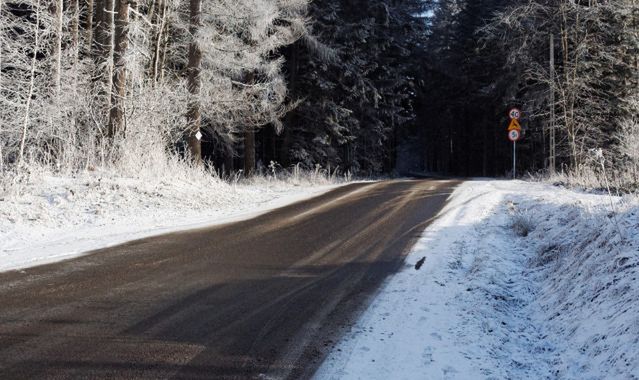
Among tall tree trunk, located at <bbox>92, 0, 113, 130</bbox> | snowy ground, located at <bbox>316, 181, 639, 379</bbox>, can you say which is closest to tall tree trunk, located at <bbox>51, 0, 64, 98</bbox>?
tall tree trunk, located at <bbox>92, 0, 113, 130</bbox>

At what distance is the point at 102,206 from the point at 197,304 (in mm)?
5526

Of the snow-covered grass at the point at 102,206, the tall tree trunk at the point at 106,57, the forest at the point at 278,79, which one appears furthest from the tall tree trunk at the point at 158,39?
the snow-covered grass at the point at 102,206

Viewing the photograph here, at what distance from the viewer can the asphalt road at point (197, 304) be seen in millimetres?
3668

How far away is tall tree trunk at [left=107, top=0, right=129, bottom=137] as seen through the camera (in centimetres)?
1302

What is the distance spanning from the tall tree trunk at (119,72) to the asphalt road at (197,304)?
5.88 meters

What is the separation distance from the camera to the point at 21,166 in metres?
9.80

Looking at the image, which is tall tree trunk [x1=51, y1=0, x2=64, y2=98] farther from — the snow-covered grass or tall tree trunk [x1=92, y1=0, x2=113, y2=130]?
the snow-covered grass

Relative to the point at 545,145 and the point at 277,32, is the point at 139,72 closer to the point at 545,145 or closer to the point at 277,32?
the point at 277,32

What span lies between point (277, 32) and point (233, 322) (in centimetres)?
1736

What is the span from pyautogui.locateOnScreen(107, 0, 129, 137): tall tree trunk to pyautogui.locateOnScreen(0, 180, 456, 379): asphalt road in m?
5.88

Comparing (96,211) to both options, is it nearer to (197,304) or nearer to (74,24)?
(197,304)

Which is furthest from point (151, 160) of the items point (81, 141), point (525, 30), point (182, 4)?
point (525, 30)

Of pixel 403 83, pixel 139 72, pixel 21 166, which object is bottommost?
pixel 21 166

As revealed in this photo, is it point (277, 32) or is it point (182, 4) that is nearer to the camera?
point (182, 4)
